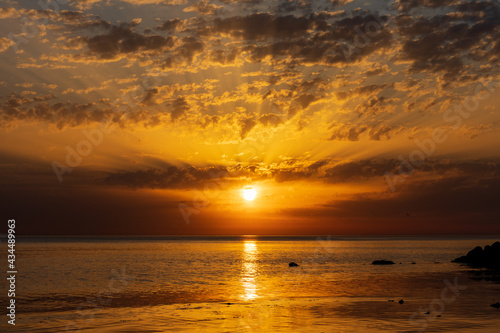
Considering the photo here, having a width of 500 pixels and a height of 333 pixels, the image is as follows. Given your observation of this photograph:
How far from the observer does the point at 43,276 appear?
6188 cm

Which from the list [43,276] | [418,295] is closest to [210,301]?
[418,295]

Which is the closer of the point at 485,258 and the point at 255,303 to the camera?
the point at 255,303

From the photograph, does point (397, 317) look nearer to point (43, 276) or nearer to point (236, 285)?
point (236, 285)

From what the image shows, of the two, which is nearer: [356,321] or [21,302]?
[356,321]

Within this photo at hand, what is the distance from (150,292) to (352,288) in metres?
21.2

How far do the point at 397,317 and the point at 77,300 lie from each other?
2726 centimetres

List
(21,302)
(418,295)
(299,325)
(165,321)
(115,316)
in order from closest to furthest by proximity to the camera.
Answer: (299,325), (165,321), (115,316), (21,302), (418,295)

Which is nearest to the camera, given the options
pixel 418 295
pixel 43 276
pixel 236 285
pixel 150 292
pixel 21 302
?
pixel 21 302

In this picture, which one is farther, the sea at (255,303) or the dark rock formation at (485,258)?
the dark rock formation at (485,258)

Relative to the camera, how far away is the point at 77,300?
41281 millimetres

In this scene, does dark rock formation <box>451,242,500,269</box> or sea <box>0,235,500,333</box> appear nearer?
sea <box>0,235,500,333</box>

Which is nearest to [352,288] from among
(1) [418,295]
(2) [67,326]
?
(1) [418,295]

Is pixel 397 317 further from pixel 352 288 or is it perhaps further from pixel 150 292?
pixel 150 292

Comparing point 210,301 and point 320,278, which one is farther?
point 320,278
